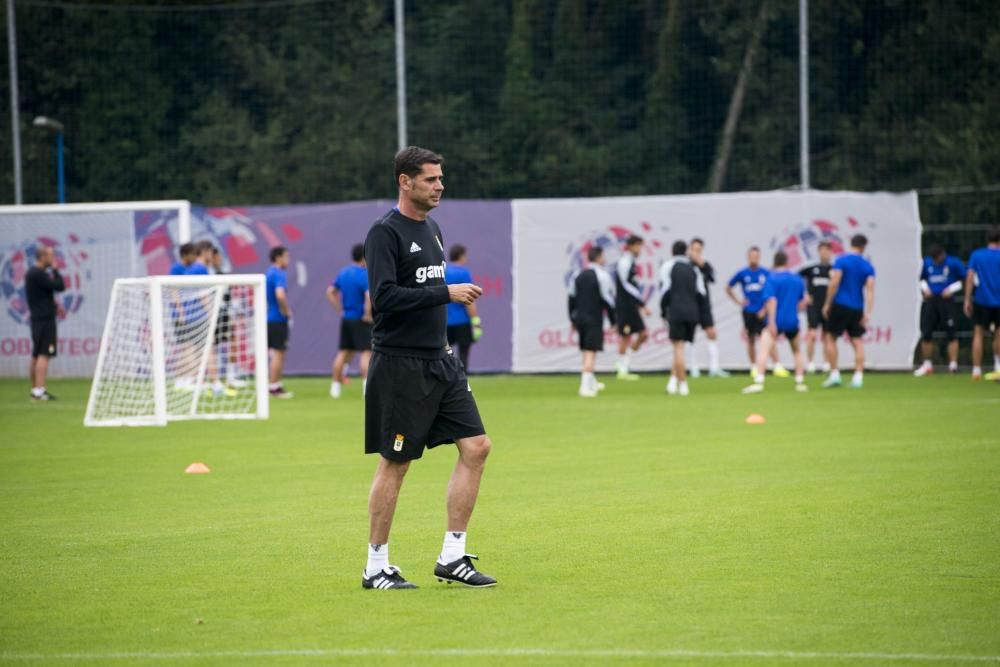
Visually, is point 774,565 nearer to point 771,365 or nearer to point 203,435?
point 203,435

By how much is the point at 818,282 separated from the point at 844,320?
2676 mm

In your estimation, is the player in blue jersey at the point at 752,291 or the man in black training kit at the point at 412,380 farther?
the player in blue jersey at the point at 752,291

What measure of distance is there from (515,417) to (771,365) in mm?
9523

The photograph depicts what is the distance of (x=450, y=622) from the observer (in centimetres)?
654

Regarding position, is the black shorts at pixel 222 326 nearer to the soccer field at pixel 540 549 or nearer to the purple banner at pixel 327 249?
the purple banner at pixel 327 249

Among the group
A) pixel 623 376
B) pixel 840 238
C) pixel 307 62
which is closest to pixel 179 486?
pixel 623 376

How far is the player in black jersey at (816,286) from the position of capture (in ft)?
77.6

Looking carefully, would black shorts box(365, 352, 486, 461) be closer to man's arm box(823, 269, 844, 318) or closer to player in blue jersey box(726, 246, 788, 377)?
man's arm box(823, 269, 844, 318)

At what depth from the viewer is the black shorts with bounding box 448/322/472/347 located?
74.3 ft

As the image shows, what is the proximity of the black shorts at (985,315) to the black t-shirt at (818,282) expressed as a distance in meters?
2.31

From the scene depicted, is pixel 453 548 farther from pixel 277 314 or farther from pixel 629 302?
pixel 629 302

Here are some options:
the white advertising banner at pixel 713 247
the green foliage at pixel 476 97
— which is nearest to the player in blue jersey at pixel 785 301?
the white advertising banner at pixel 713 247

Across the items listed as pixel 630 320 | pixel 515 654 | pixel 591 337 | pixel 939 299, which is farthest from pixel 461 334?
pixel 515 654

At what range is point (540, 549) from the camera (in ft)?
27.6
